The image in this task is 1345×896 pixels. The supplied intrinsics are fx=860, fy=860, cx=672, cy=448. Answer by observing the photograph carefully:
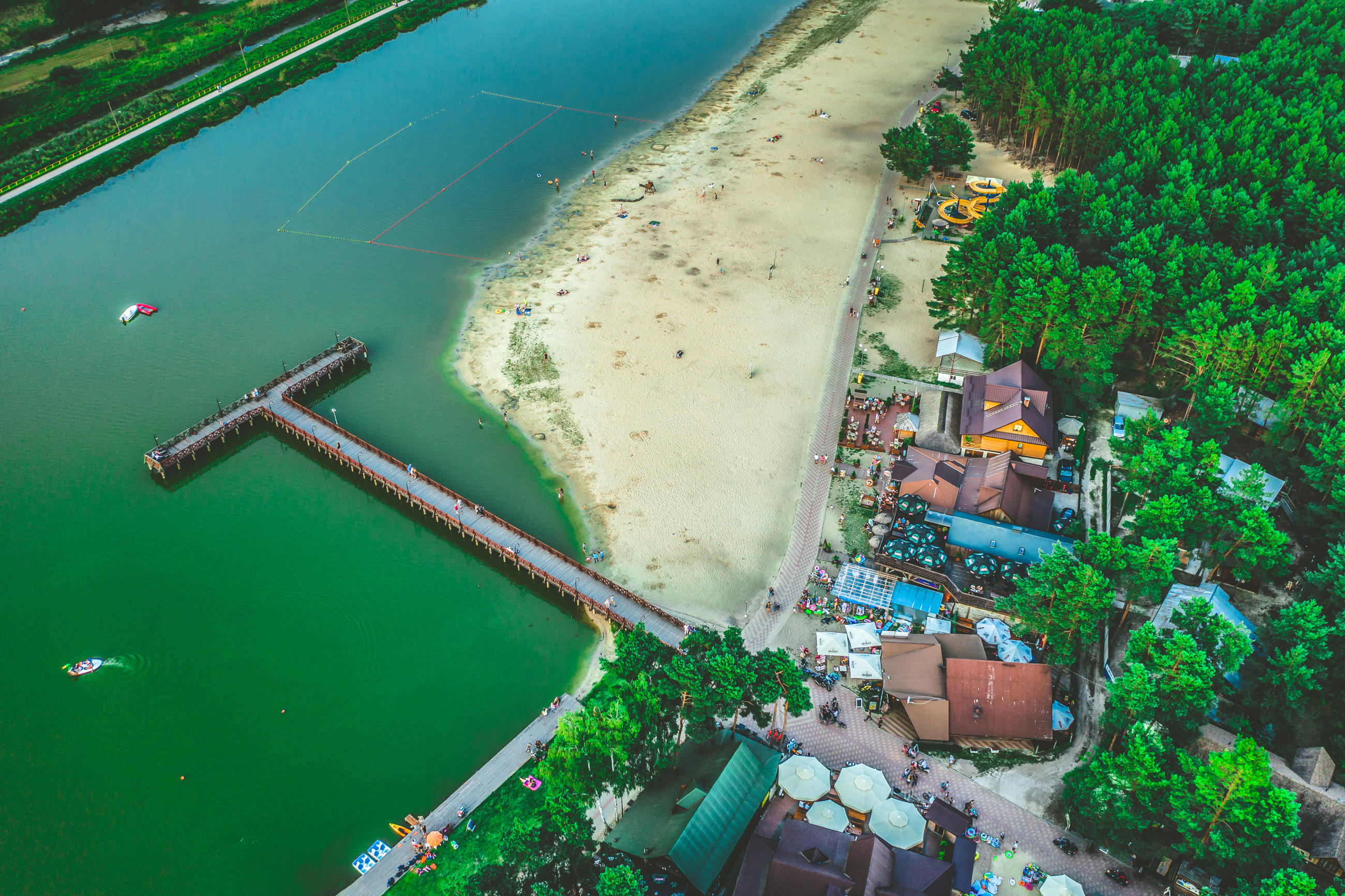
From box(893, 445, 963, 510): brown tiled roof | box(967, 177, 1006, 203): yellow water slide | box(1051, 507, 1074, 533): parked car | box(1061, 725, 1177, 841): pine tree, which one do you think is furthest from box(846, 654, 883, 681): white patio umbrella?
box(967, 177, 1006, 203): yellow water slide

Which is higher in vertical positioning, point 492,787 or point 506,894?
point 506,894

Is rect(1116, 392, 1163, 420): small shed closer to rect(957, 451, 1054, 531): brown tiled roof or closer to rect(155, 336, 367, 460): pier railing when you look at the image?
rect(957, 451, 1054, 531): brown tiled roof

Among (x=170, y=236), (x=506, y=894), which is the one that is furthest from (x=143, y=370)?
(x=506, y=894)

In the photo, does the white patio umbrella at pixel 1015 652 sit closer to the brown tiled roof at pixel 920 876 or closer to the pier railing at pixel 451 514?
the brown tiled roof at pixel 920 876

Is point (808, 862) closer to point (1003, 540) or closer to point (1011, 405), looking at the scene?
point (1003, 540)

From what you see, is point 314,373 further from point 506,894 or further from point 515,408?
point 506,894

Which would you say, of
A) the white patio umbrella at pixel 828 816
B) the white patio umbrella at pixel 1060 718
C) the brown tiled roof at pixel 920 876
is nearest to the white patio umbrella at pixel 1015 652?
the white patio umbrella at pixel 1060 718
